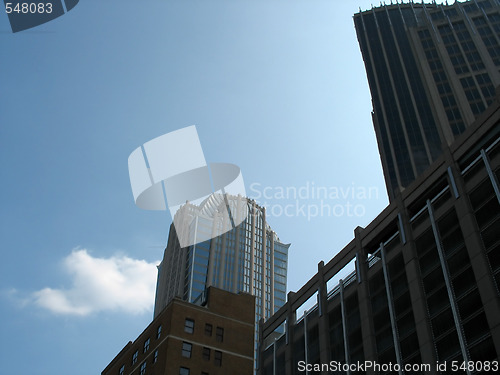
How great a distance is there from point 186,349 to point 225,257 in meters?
109

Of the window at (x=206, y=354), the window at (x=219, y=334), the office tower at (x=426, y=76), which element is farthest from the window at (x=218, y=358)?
the office tower at (x=426, y=76)

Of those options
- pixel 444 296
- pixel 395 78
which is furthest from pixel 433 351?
pixel 395 78

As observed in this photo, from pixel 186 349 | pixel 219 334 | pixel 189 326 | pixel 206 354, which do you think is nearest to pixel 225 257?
pixel 219 334

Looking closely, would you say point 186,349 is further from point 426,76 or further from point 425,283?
point 426,76

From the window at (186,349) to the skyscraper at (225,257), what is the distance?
94983mm

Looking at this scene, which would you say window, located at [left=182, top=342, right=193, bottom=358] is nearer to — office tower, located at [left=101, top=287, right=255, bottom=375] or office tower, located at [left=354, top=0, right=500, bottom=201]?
office tower, located at [left=101, top=287, right=255, bottom=375]

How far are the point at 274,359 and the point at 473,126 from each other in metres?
32.7

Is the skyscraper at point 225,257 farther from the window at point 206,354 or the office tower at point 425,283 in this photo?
the office tower at point 425,283

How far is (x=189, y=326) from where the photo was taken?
213 feet

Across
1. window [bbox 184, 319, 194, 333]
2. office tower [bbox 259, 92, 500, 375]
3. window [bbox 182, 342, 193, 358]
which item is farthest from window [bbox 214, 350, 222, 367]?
office tower [bbox 259, 92, 500, 375]

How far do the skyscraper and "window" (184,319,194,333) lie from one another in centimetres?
9306

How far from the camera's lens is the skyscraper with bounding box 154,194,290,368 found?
165 metres

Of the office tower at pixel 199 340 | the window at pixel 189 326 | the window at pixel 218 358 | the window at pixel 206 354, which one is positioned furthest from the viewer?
the window at pixel 189 326

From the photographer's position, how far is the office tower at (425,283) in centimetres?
3844
